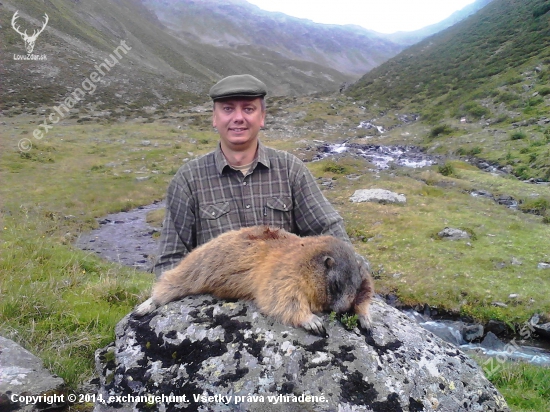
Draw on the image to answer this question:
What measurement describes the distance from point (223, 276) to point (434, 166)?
2765cm

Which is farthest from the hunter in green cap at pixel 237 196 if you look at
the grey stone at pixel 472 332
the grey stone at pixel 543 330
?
the grey stone at pixel 543 330

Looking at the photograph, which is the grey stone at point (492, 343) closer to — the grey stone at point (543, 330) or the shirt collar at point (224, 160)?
the grey stone at point (543, 330)

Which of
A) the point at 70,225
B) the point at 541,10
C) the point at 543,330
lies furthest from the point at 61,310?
the point at 541,10

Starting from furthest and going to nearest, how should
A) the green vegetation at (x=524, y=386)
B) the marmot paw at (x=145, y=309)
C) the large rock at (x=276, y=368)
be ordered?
1. the green vegetation at (x=524, y=386)
2. the marmot paw at (x=145, y=309)
3. the large rock at (x=276, y=368)

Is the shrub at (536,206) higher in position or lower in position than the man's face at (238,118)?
lower

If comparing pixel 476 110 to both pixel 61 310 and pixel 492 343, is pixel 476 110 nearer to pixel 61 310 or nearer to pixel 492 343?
pixel 492 343

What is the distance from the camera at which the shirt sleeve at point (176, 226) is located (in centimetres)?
529

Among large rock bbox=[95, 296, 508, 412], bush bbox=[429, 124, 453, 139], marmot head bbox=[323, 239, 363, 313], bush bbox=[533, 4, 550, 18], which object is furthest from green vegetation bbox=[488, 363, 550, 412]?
bush bbox=[533, 4, 550, 18]

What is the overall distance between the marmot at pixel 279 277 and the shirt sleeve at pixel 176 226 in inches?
40.5

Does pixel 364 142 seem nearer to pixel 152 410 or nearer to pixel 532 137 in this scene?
pixel 532 137

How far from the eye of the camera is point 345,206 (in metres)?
19.7

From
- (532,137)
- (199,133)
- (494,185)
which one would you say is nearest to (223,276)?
(494,185)

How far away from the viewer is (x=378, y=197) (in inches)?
790

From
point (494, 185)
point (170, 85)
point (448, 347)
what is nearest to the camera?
point (448, 347)
